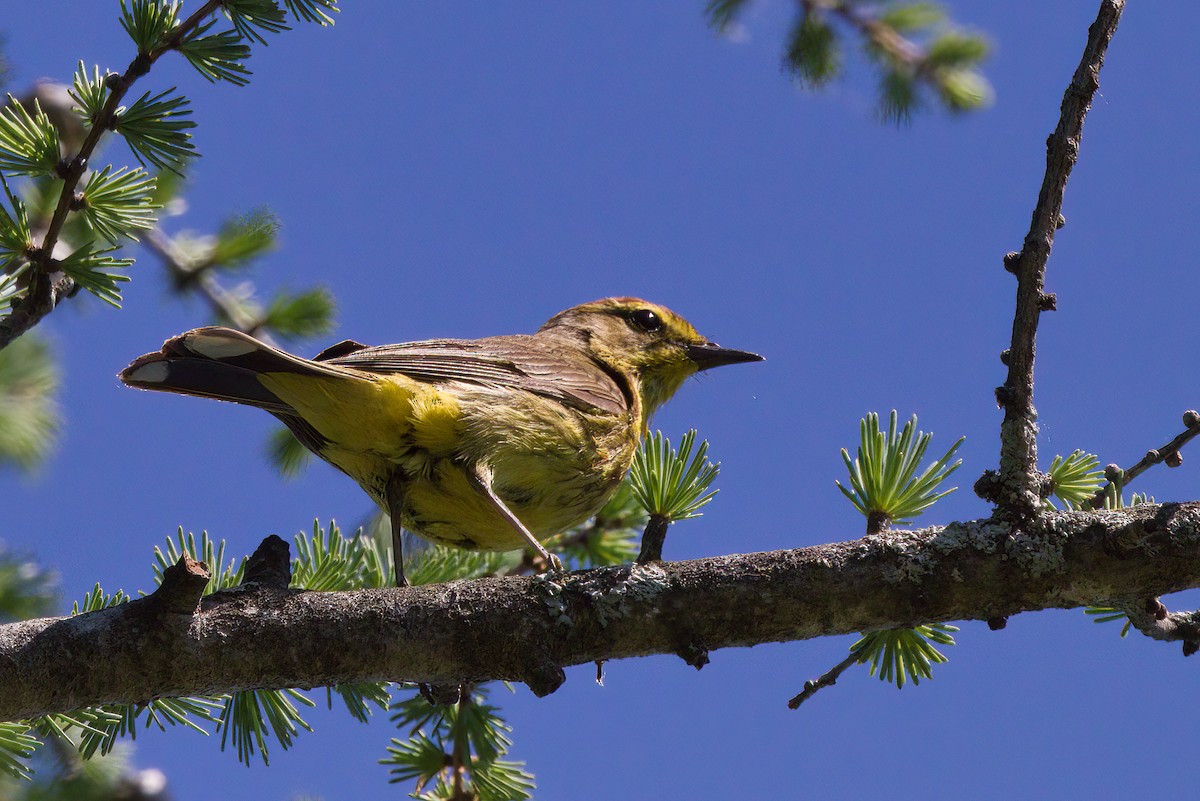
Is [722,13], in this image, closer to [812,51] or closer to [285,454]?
[812,51]

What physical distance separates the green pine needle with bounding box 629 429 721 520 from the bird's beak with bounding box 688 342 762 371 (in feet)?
6.62

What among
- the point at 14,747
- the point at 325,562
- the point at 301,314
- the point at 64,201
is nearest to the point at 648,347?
the point at 301,314

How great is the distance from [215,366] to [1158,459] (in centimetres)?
308

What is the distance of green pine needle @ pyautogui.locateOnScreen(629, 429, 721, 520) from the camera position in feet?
12.8

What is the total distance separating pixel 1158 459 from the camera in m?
3.35

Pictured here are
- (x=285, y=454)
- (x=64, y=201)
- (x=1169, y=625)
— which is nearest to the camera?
(x=1169, y=625)

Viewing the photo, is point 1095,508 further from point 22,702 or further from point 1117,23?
point 22,702

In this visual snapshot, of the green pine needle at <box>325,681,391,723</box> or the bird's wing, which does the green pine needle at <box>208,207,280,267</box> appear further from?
the green pine needle at <box>325,681,391,723</box>

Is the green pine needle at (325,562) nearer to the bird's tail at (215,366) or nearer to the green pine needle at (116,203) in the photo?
the bird's tail at (215,366)

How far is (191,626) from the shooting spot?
10.2 ft

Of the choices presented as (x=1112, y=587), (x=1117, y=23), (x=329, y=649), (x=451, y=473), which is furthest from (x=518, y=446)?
(x=1117, y=23)

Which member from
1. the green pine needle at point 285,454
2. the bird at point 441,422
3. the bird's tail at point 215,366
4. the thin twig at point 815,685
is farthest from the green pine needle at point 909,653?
the green pine needle at point 285,454

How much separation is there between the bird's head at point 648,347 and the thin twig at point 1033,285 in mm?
2738

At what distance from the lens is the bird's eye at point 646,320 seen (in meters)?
6.16
